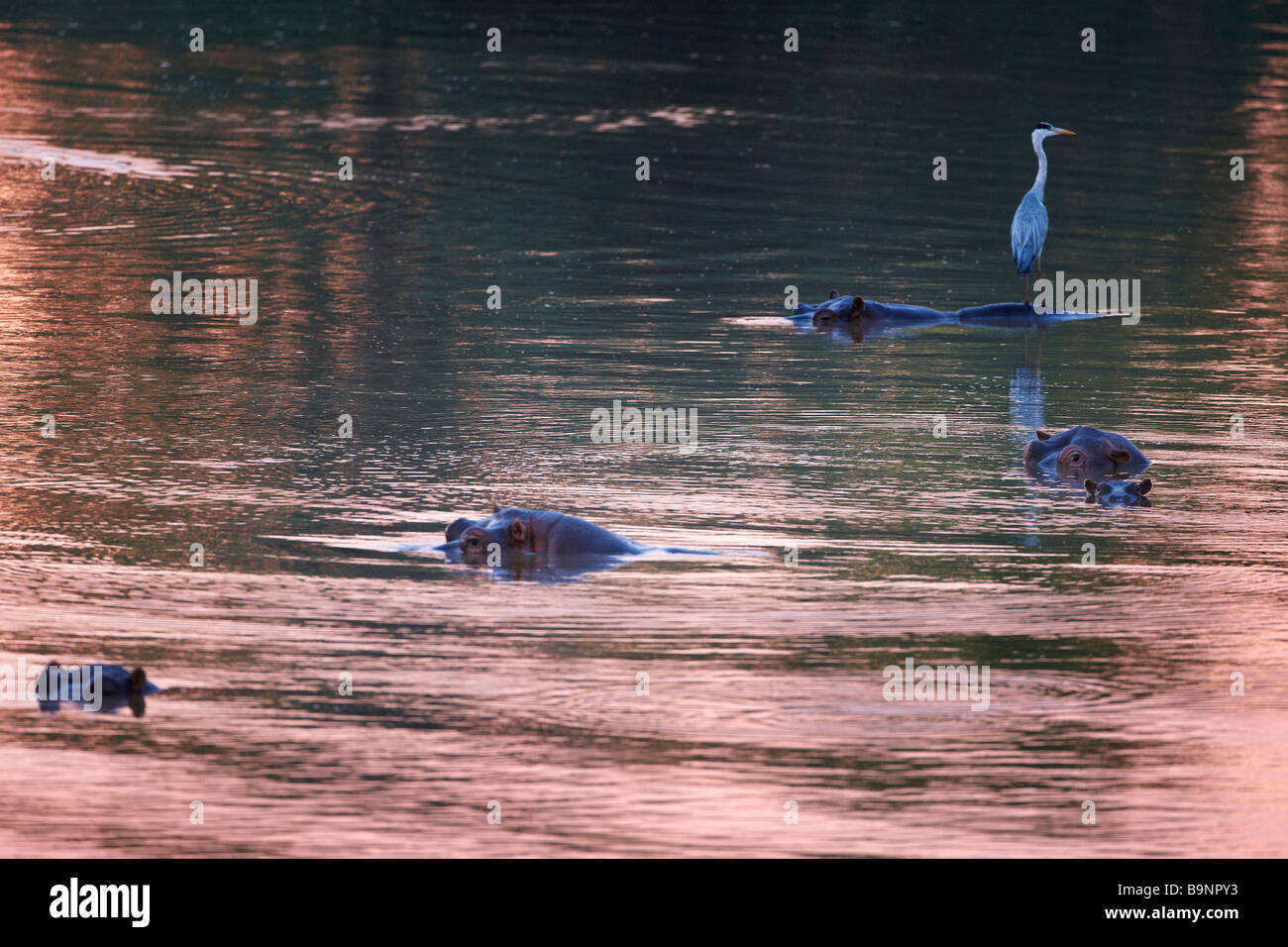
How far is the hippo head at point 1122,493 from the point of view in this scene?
37.0ft

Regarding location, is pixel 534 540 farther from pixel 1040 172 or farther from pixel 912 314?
pixel 1040 172

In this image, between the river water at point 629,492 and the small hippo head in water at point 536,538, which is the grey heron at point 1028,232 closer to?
the river water at point 629,492

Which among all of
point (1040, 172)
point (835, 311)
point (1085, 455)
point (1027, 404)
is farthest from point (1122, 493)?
point (1040, 172)

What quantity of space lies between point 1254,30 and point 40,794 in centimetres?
3457

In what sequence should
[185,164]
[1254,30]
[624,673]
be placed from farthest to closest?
[1254,30], [185,164], [624,673]

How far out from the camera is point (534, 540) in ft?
32.3

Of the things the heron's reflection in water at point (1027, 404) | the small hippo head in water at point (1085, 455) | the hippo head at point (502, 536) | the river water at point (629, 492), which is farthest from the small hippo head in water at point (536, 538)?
the small hippo head in water at point (1085, 455)

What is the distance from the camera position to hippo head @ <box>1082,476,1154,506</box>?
37.0 ft

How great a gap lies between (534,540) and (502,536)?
157 millimetres

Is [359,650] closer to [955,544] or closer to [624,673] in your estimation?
[624,673]
